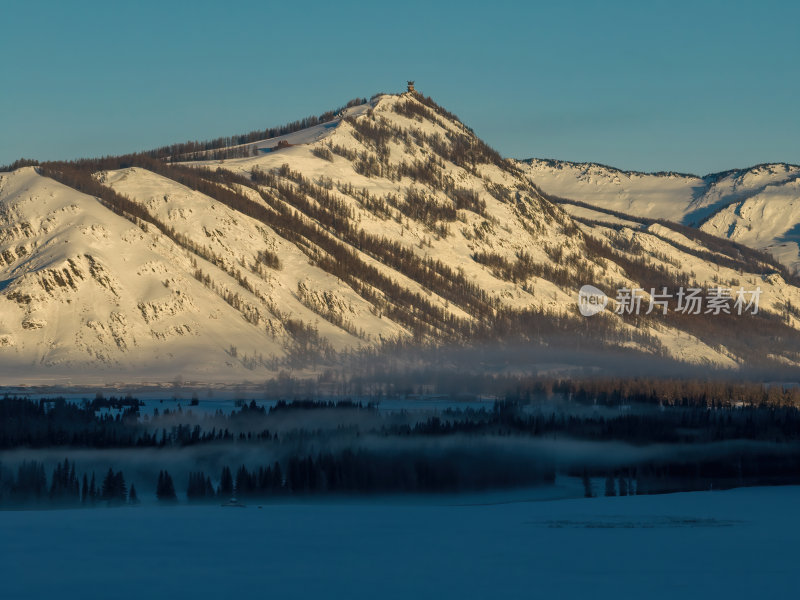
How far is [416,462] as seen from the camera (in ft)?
399

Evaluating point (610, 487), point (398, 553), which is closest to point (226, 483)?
point (610, 487)

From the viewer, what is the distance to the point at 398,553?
56.4 m

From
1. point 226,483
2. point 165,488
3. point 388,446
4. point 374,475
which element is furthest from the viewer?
point 388,446

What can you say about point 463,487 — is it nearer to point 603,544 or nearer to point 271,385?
point 603,544

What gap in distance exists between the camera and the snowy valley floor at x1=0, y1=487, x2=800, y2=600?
47.4 meters

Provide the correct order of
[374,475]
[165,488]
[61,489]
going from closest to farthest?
[61,489] → [165,488] → [374,475]

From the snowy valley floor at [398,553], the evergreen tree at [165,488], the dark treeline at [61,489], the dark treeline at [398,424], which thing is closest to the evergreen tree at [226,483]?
the evergreen tree at [165,488]

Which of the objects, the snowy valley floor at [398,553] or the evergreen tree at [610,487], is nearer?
the snowy valley floor at [398,553]

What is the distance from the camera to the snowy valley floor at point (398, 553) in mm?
47438

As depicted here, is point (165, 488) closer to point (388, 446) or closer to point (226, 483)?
point (226, 483)

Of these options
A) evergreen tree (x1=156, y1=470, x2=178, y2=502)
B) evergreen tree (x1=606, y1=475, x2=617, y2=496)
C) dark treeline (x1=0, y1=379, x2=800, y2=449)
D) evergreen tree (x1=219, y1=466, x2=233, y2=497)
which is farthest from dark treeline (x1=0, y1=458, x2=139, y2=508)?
evergreen tree (x1=606, y1=475, x2=617, y2=496)

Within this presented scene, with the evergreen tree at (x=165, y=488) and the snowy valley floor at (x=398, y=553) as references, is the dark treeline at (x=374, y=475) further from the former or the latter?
the snowy valley floor at (x=398, y=553)

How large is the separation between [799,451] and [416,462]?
50.5m

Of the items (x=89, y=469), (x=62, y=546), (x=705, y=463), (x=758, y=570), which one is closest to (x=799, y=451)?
(x=705, y=463)
